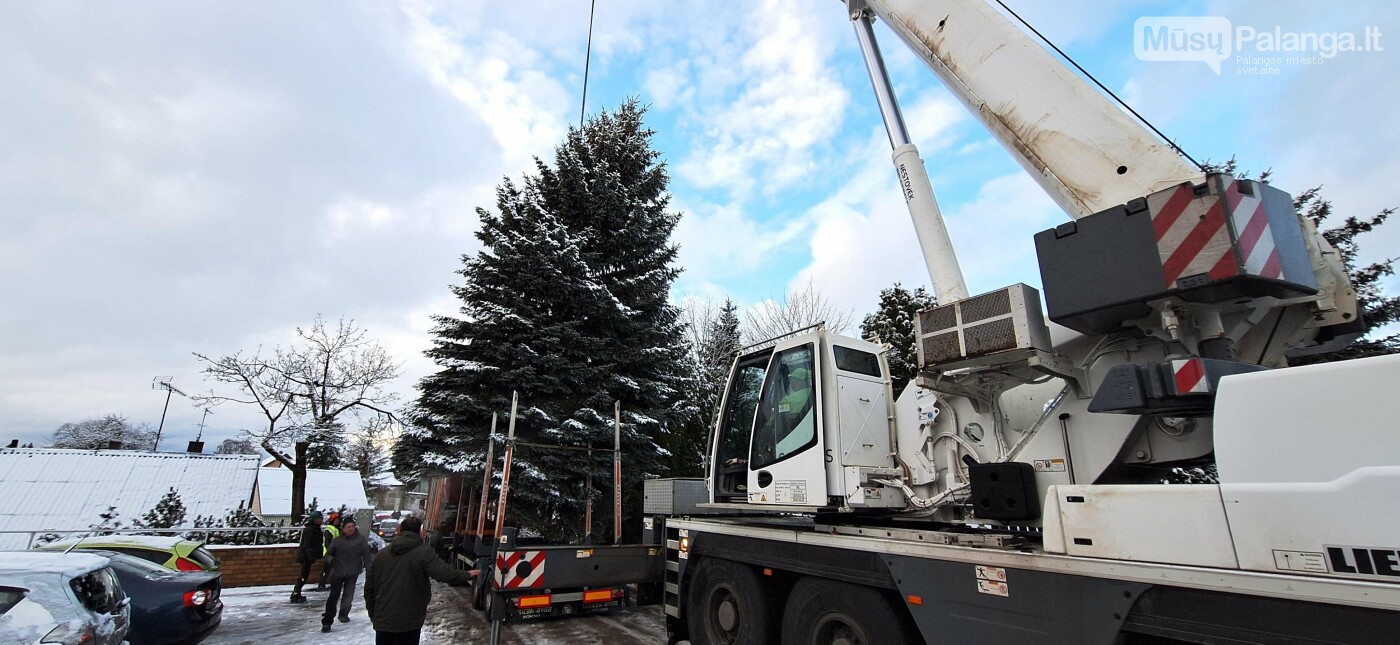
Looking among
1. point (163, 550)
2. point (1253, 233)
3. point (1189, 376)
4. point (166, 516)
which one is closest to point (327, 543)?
point (166, 516)

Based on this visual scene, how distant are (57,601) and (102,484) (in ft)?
86.2

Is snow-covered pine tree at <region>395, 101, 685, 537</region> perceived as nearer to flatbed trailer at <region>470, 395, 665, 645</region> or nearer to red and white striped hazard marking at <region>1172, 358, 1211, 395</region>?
flatbed trailer at <region>470, 395, 665, 645</region>

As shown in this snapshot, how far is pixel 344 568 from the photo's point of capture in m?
8.74

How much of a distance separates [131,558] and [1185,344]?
10276mm

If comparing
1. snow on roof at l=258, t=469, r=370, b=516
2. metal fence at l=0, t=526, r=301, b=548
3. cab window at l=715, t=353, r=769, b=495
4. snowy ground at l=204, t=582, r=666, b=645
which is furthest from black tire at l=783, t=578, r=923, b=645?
snow on roof at l=258, t=469, r=370, b=516

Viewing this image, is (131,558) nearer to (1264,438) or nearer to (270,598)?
(270,598)

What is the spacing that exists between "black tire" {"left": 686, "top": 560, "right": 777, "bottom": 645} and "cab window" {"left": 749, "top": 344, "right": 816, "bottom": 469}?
111cm

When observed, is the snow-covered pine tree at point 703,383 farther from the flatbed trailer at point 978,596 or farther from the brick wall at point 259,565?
the brick wall at point 259,565

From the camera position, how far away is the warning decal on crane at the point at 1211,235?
306cm

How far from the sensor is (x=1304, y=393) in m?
2.40

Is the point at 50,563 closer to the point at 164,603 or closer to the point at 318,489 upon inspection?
the point at 164,603

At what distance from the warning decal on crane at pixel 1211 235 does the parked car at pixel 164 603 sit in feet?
30.9

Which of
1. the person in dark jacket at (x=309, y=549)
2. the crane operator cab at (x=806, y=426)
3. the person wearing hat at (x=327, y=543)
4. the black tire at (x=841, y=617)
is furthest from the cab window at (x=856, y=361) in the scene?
the person in dark jacket at (x=309, y=549)

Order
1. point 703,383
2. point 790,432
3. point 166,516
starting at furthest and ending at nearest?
point 703,383 < point 166,516 < point 790,432
